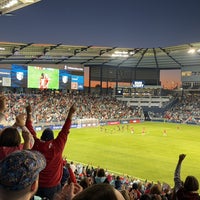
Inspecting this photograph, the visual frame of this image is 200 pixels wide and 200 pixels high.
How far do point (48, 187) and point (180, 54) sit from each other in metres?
59.8

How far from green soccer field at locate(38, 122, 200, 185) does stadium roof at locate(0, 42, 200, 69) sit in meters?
17.2

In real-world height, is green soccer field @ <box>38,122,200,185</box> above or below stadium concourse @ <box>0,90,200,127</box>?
below

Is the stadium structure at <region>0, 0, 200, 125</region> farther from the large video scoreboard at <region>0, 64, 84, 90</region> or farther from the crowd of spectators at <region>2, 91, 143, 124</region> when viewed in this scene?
the crowd of spectators at <region>2, 91, 143, 124</region>

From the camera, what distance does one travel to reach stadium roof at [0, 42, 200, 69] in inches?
1924

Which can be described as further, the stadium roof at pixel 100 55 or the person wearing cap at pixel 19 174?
the stadium roof at pixel 100 55

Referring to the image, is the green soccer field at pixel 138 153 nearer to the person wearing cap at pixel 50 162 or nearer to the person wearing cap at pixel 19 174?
the person wearing cap at pixel 50 162

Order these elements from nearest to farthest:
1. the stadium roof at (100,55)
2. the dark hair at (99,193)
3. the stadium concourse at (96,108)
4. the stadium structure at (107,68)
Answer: the dark hair at (99,193) → the stadium roof at (100,55) → the stadium concourse at (96,108) → the stadium structure at (107,68)

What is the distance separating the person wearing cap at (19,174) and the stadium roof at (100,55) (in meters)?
43.6

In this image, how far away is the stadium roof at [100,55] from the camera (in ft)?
160

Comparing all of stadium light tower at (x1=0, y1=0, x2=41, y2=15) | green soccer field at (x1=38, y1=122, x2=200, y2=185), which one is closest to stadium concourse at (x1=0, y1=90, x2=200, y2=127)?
green soccer field at (x1=38, y1=122, x2=200, y2=185)

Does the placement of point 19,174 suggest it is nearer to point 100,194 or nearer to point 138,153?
point 100,194

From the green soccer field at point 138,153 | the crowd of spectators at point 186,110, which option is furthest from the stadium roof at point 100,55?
the green soccer field at point 138,153

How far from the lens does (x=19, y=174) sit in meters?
1.97

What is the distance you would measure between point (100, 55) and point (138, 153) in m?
34.0
